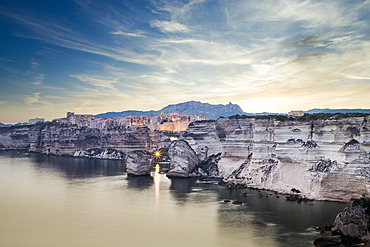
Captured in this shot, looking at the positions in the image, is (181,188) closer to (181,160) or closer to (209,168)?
(181,160)

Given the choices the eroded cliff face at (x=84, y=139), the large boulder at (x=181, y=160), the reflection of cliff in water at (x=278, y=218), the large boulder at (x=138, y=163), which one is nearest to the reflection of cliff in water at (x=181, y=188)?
the large boulder at (x=181, y=160)

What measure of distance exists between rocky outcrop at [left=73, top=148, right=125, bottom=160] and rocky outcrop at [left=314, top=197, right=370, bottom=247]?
8538 cm

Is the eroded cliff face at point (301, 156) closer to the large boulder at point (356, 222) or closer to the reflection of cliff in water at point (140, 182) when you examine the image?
the large boulder at point (356, 222)

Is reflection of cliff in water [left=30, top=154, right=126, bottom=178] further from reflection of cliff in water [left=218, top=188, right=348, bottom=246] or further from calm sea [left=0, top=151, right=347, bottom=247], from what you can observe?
reflection of cliff in water [left=218, top=188, right=348, bottom=246]

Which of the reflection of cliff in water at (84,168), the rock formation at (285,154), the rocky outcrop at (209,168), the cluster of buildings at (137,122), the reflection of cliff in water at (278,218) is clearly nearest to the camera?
the reflection of cliff in water at (278,218)

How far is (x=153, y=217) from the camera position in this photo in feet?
97.2

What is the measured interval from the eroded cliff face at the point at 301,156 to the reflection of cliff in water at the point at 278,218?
8.27 ft

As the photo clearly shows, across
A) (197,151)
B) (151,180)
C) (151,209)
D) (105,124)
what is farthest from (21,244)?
(105,124)

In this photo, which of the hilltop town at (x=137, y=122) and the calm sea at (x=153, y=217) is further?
the hilltop town at (x=137, y=122)

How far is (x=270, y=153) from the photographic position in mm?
43938

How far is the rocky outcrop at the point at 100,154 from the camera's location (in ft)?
329

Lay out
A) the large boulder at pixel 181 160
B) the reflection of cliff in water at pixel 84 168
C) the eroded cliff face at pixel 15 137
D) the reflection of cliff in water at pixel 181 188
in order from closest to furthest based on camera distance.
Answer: the reflection of cliff in water at pixel 181 188 → the large boulder at pixel 181 160 → the reflection of cliff in water at pixel 84 168 → the eroded cliff face at pixel 15 137

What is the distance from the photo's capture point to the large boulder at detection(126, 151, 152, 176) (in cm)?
5834

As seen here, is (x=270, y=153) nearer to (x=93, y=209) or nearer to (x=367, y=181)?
(x=367, y=181)
